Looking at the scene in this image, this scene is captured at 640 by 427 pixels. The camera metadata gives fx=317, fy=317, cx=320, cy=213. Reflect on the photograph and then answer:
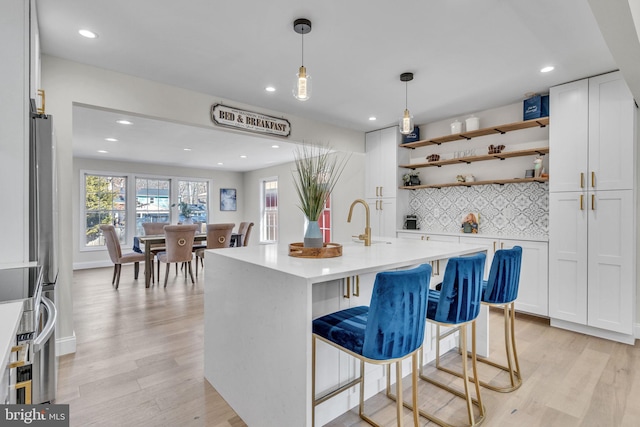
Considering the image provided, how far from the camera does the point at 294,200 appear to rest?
7520mm

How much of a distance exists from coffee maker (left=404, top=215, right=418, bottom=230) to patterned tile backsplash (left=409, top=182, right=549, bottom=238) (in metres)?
0.08

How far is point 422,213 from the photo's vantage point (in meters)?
4.74

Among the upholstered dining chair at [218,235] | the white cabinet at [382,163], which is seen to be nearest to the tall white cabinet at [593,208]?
the white cabinet at [382,163]

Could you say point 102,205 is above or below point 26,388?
above

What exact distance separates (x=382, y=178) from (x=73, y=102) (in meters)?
3.76

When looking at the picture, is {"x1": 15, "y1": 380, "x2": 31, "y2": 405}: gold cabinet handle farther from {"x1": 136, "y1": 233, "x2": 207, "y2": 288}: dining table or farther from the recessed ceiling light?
{"x1": 136, "y1": 233, "x2": 207, "y2": 288}: dining table

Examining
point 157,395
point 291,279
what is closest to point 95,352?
point 157,395

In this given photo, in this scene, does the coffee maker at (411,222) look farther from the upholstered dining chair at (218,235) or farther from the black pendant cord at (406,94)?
the upholstered dining chair at (218,235)

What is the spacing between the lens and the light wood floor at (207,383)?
6.01 ft

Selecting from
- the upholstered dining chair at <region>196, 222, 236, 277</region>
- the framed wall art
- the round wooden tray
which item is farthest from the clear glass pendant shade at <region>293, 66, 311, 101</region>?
the framed wall art

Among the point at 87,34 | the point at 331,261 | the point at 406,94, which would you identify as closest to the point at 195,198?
the point at 87,34

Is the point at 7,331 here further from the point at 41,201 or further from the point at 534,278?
the point at 534,278

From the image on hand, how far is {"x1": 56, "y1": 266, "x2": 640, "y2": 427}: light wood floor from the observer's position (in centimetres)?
183

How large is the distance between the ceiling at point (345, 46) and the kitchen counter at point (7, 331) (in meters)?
1.89
